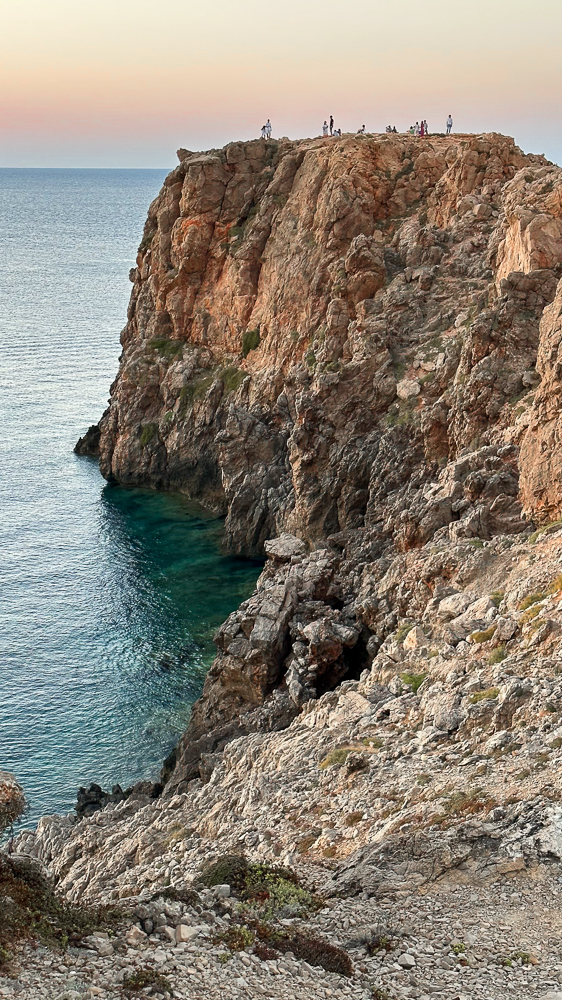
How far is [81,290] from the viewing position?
167 m

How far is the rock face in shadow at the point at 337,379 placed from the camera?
43.4 m

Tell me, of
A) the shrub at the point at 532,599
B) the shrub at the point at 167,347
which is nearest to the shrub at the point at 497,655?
the shrub at the point at 532,599

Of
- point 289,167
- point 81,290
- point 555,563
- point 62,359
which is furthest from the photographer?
point 81,290

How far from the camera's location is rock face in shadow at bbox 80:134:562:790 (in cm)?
4344

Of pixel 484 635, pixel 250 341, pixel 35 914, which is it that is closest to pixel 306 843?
pixel 35 914

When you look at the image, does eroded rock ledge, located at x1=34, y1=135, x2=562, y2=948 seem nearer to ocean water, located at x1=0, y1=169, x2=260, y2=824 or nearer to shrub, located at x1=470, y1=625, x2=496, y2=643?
shrub, located at x1=470, y1=625, x2=496, y2=643

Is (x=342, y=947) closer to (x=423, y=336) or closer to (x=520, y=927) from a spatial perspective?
(x=520, y=927)

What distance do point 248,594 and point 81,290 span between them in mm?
115709

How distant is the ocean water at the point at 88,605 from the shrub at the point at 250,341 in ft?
46.2

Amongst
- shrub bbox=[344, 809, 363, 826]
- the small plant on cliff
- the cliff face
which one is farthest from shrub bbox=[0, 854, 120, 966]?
the cliff face

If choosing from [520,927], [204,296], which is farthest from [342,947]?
[204,296]

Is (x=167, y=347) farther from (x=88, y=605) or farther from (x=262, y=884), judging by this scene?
(x=262, y=884)

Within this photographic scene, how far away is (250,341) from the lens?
266 feet

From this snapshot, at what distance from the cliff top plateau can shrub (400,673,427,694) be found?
124 millimetres
